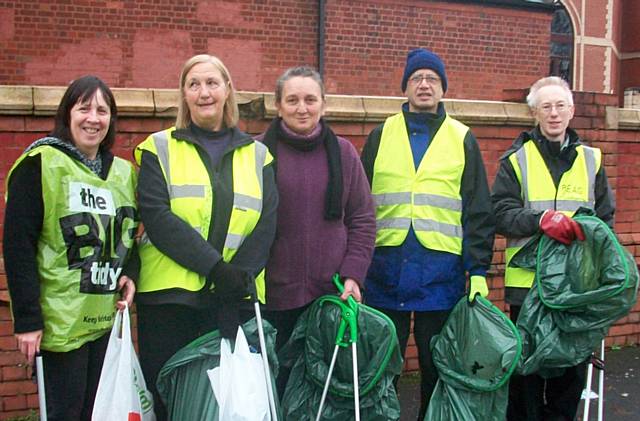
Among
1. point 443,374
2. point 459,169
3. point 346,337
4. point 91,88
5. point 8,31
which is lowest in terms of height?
point 443,374

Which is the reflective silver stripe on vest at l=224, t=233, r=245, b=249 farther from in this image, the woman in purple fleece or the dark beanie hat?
the dark beanie hat

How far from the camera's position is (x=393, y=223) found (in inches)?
151

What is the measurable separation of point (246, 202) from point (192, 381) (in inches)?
31.2

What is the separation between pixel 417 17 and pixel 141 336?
10078mm

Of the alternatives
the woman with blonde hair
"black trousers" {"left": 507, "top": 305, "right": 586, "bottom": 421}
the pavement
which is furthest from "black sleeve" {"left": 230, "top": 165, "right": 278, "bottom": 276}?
the pavement

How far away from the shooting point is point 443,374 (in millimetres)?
3744

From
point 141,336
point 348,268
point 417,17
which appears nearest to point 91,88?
point 141,336

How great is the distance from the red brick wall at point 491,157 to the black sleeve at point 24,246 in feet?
5.53

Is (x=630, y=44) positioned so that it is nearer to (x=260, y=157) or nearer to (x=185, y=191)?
(x=260, y=157)

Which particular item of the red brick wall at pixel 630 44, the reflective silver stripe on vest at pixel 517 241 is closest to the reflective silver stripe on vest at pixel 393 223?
the reflective silver stripe on vest at pixel 517 241

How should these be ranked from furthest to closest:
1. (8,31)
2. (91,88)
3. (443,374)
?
(8,31) < (443,374) < (91,88)

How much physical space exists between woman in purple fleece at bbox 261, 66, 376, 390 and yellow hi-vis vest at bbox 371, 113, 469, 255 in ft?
0.88

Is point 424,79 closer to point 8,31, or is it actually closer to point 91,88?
point 91,88

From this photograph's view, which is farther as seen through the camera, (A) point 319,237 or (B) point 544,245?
(B) point 544,245
